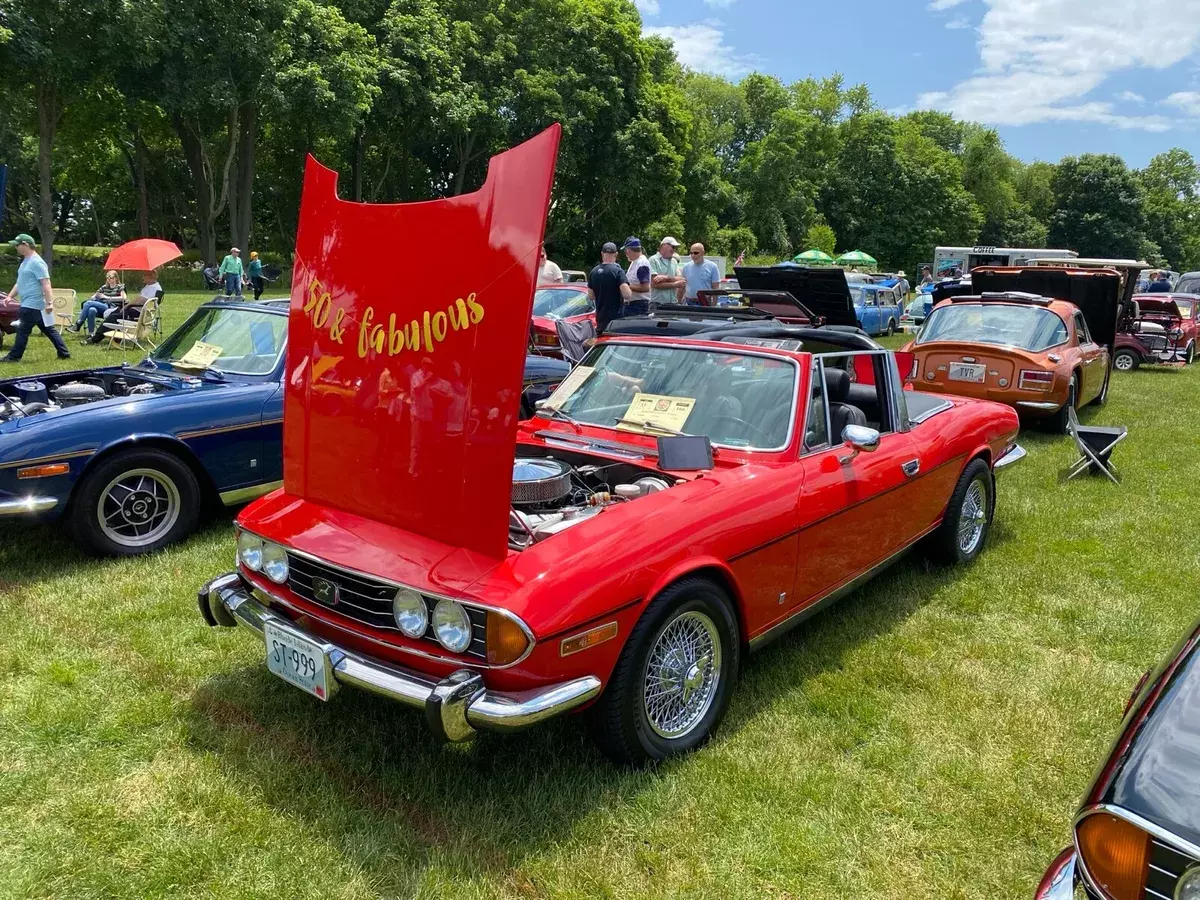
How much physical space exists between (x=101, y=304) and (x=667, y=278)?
34.6 feet

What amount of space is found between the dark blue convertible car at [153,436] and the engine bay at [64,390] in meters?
0.01

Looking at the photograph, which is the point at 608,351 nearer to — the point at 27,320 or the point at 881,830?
the point at 881,830

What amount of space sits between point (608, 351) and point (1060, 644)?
282 cm

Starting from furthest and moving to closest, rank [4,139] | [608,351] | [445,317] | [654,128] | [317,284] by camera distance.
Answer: [654,128]
[4,139]
[608,351]
[317,284]
[445,317]

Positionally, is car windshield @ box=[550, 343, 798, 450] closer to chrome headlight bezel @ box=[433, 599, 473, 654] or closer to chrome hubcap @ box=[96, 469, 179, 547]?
chrome headlight bezel @ box=[433, 599, 473, 654]

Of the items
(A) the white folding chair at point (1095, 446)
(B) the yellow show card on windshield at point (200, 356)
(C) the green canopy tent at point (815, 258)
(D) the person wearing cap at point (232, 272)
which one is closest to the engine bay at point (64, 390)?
(B) the yellow show card on windshield at point (200, 356)

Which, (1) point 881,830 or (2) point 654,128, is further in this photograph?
(2) point 654,128

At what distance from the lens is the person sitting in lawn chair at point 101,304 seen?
14328mm

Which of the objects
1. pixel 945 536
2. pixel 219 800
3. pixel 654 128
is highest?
pixel 654 128

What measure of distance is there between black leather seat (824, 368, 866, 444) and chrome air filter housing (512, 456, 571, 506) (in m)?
1.54

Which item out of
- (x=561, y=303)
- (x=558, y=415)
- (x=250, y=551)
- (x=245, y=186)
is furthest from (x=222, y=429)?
(x=245, y=186)

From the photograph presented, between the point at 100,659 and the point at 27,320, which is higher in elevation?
the point at 27,320

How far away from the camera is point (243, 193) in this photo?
28.8 metres

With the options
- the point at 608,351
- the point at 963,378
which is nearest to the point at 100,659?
the point at 608,351
